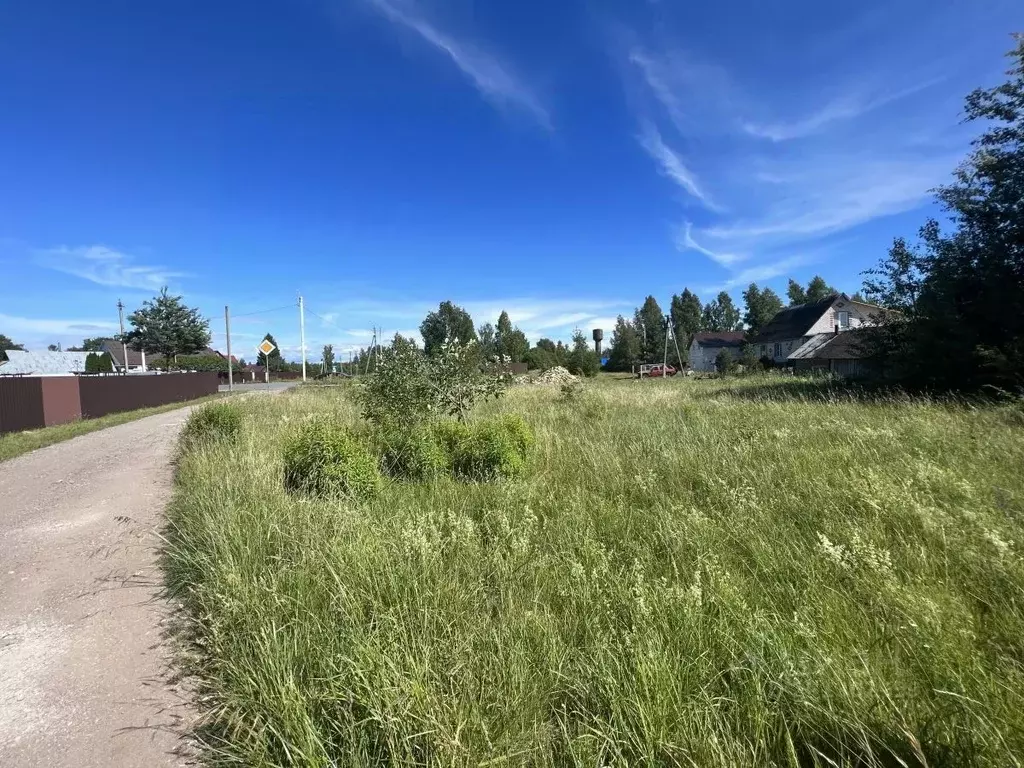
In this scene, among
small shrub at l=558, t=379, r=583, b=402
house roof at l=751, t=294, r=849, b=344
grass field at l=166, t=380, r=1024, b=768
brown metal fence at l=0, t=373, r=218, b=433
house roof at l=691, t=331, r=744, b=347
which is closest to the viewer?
grass field at l=166, t=380, r=1024, b=768

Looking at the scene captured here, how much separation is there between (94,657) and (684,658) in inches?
138

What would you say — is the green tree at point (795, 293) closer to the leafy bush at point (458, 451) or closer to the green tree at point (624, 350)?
the green tree at point (624, 350)

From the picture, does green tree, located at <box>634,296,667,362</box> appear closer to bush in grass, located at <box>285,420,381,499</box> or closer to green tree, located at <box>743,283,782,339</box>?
green tree, located at <box>743,283,782,339</box>

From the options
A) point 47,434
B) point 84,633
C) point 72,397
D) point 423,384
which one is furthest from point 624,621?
point 72,397

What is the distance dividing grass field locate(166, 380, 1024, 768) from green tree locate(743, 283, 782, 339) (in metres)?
80.0

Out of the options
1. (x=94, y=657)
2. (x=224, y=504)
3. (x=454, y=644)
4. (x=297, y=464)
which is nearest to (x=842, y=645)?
(x=454, y=644)

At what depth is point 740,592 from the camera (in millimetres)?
2924

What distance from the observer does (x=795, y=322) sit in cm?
5806

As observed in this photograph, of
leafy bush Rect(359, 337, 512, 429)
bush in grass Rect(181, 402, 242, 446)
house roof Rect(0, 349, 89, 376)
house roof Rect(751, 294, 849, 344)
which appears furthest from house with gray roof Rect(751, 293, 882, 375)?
house roof Rect(0, 349, 89, 376)

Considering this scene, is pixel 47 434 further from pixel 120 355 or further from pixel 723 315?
pixel 723 315

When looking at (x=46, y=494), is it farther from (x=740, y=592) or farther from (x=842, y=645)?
(x=842, y=645)

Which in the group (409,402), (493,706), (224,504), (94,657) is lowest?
(94,657)

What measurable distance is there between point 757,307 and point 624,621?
87085 millimetres

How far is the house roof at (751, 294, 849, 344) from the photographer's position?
2131 inches
